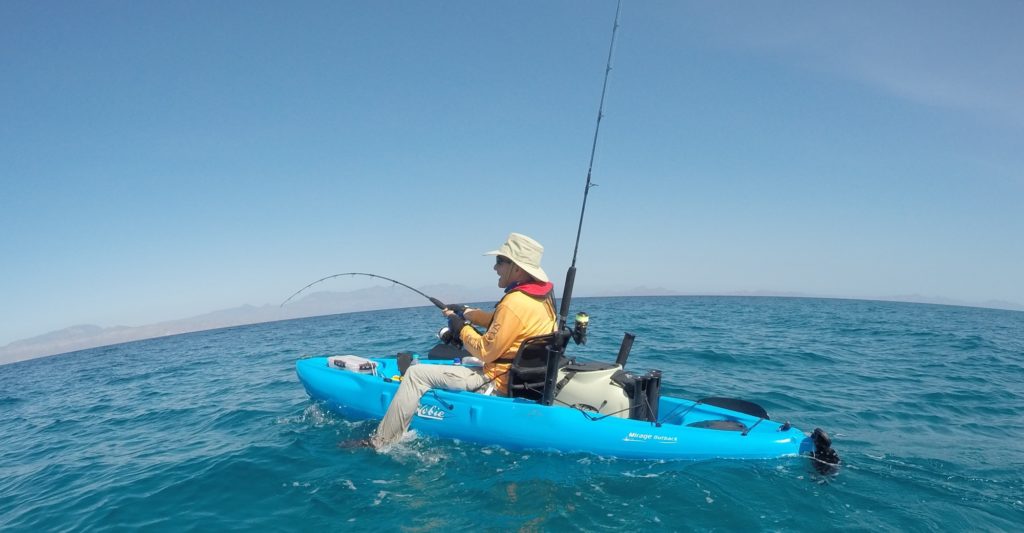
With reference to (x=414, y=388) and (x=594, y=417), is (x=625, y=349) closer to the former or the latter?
(x=594, y=417)

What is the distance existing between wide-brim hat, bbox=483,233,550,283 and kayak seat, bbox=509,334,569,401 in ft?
2.39

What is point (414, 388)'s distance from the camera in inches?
220

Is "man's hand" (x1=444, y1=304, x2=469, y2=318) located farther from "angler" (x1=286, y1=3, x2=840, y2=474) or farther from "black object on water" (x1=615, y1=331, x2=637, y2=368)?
"black object on water" (x1=615, y1=331, x2=637, y2=368)

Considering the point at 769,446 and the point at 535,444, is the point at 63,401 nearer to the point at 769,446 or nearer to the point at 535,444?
Result: the point at 535,444

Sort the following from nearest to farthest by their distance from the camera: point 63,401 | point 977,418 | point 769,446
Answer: point 769,446
point 977,418
point 63,401


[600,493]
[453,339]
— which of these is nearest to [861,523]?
[600,493]

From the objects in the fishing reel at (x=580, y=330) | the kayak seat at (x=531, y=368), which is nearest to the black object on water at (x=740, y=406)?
the fishing reel at (x=580, y=330)

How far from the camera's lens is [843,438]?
580 cm

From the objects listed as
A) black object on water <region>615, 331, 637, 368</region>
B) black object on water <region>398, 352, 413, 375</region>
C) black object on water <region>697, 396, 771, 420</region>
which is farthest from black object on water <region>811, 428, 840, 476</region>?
black object on water <region>398, 352, 413, 375</region>

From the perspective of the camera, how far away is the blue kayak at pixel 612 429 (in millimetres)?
4938

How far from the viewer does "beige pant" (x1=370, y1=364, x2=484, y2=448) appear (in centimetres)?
549

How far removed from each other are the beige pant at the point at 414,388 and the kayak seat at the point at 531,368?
1.87 ft

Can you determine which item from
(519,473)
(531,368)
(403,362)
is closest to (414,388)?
(531,368)

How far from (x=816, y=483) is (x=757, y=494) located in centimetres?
69
